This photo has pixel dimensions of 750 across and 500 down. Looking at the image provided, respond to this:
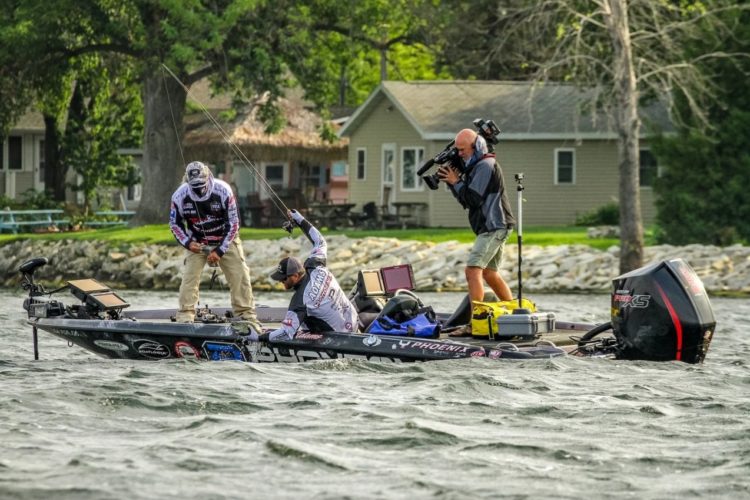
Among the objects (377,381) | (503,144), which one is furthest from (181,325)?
(503,144)

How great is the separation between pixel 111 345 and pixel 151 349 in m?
0.52

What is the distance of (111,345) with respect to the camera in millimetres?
16672

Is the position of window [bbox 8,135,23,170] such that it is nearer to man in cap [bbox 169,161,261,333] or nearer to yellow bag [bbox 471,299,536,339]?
man in cap [bbox 169,161,261,333]

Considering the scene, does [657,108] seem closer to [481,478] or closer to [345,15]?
[345,15]

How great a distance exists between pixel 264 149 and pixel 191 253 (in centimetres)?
2803

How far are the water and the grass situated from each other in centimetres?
1825

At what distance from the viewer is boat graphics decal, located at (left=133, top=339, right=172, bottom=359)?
16.3m

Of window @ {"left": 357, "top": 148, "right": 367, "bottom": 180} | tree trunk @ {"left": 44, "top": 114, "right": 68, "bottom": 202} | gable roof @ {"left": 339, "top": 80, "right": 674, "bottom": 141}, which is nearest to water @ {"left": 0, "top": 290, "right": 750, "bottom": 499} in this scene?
gable roof @ {"left": 339, "top": 80, "right": 674, "bottom": 141}

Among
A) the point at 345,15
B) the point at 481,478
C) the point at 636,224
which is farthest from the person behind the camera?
the point at 345,15

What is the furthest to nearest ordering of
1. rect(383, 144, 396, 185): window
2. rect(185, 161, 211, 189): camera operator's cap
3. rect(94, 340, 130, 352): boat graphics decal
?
rect(383, 144, 396, 185): window
rect(94, 340, 130, 352): boat graphics decal
rect(185, 161, 211, 189): camera operator's cap

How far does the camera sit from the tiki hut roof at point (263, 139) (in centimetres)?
4412

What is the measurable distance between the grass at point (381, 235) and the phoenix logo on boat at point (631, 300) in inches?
752

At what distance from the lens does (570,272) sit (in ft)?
105

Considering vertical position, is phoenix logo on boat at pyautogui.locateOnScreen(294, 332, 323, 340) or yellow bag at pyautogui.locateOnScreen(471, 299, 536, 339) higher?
yellow bag at pyautogui.locateOnScreen(471, 299, 536, 339)
